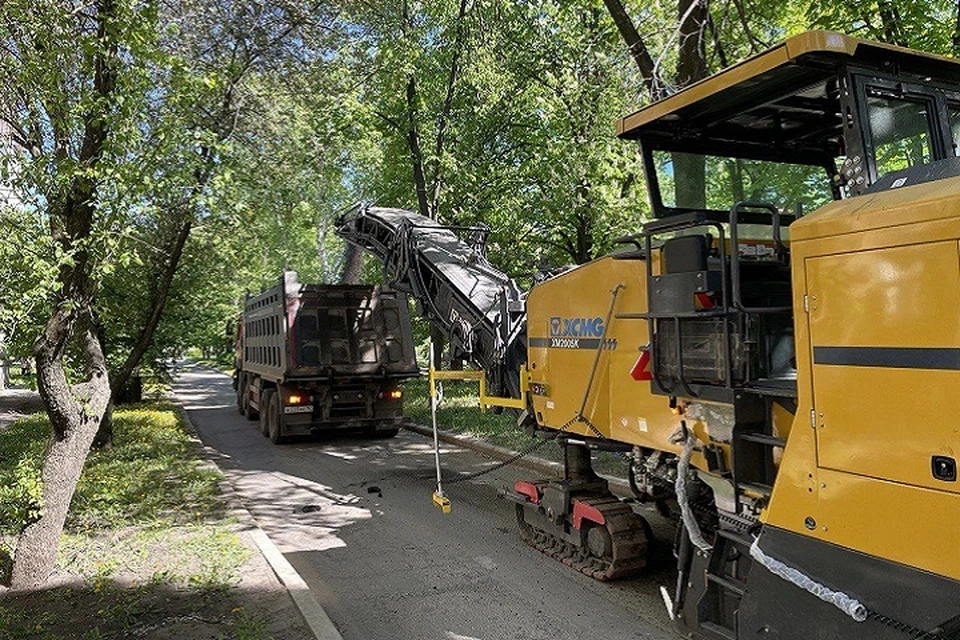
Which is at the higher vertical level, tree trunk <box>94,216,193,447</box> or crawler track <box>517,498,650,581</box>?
tree trunk <box>94,216,193,447</box>

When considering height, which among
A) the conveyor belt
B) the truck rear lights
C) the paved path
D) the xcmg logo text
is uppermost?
the conveyor belt

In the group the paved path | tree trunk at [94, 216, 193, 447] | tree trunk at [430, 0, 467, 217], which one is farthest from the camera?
the paved path

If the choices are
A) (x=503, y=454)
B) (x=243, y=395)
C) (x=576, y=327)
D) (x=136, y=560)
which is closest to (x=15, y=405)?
(x=243, y=395)

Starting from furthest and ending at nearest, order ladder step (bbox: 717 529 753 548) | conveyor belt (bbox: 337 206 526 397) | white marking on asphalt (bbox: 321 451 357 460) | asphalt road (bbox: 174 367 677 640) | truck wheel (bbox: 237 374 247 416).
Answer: truck wheel (bbox: 237 374 247 416) → white marking on asphalt (bbox: 321 451 357 460) → conveyor belt (bbox: 337 206 526 397) → asphalt road (bbox: 174 367 677 640) → ladder step (bbox: 717 529 753 548)

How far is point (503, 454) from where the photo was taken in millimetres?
10391

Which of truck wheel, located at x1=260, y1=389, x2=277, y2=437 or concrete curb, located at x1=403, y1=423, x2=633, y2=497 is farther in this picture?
truck wheel, located at x1=260, y1=389, x2=277, y2=437

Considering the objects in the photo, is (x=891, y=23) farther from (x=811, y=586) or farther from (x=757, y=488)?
(x=811, y=586)

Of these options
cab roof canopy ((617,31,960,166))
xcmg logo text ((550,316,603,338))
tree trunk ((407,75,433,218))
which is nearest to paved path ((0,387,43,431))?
tree trunk ((407,75,433,218))

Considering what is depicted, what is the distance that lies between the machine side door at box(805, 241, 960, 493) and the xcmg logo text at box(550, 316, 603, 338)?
2297mm

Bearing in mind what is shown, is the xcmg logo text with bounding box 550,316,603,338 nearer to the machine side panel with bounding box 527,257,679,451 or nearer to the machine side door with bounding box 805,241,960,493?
the machine side panel with bounding box 527,257,679,451

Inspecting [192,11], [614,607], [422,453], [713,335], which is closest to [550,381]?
[614,607]

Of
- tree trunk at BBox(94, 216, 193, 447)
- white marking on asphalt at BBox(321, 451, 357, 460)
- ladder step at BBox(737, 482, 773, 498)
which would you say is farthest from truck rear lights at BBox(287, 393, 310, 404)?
ladder step at BBox(737, 482, 773, 498)

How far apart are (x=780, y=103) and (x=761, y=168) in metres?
0.79

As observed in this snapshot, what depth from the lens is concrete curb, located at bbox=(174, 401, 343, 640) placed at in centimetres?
465
